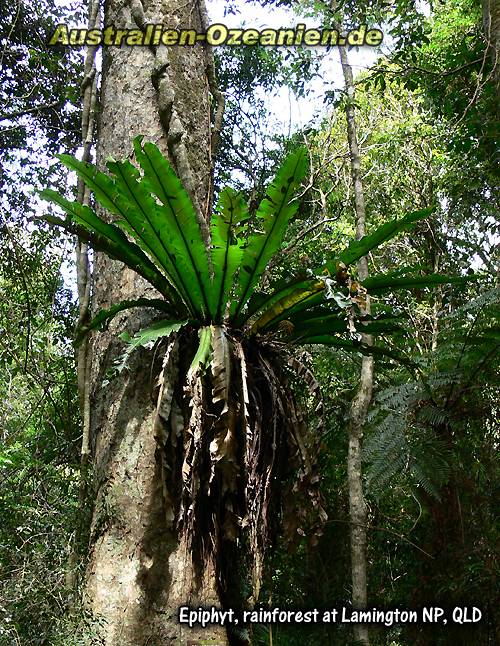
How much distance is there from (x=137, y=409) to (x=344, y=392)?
11.1ft

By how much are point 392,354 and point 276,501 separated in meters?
0.79

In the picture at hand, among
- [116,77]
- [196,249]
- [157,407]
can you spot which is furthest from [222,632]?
[116,77]

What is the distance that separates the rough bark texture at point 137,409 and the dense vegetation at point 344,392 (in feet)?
0.64

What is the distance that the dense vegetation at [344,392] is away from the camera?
2.76 metres

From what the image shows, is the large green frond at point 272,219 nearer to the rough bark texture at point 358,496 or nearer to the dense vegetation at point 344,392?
the dense vegetation at point 344,392

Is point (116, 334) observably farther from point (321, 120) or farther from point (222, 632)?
point (321, 120)

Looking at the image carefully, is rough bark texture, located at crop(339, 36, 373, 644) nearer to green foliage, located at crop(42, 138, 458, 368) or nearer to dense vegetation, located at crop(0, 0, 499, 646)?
dense vegetation, located at crop(0, 0, 499, 646)

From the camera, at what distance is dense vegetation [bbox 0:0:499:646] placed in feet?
9.05

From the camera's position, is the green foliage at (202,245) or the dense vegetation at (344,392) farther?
the dense vegetation at (344,392)

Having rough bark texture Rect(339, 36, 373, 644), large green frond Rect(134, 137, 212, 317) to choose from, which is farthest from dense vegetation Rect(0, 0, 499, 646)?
large green frond Rect(134, 137, 212, 317)

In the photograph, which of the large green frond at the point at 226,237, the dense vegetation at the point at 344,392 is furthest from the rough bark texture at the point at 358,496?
the large green frond at the point at 226,237

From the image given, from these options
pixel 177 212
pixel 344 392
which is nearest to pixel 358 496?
pixel 344 392

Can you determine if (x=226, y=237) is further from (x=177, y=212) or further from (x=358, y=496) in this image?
(x=358, y=496)

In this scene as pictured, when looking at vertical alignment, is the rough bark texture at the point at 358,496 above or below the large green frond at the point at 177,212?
below
